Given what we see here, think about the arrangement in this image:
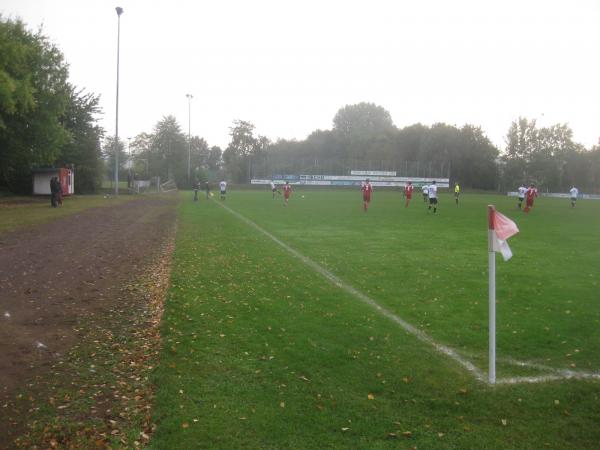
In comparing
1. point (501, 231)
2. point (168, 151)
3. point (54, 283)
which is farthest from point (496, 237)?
point (168, 151)

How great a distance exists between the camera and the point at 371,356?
5.46 metres

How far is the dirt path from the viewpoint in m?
5.54

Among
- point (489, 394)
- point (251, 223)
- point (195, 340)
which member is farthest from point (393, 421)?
point (251, 223)

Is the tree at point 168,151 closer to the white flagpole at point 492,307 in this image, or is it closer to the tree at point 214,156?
the tree at point 214,156

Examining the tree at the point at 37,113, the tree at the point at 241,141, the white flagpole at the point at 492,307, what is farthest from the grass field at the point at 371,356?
the tree at the point at 241,141

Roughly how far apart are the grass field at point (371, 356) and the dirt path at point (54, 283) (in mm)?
1198

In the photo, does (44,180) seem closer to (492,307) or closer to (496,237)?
(496,237)

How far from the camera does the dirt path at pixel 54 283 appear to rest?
554 cm

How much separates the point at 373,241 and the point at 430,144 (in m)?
70.6

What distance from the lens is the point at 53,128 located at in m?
36.0

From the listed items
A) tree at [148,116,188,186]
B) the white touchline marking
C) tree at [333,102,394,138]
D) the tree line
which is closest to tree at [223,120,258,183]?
the tree line

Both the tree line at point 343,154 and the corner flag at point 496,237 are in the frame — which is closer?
the corner flag at point 496,237

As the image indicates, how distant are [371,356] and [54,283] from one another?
20.9ft

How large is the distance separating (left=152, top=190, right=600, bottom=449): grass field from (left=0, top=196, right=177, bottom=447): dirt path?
1198mm
